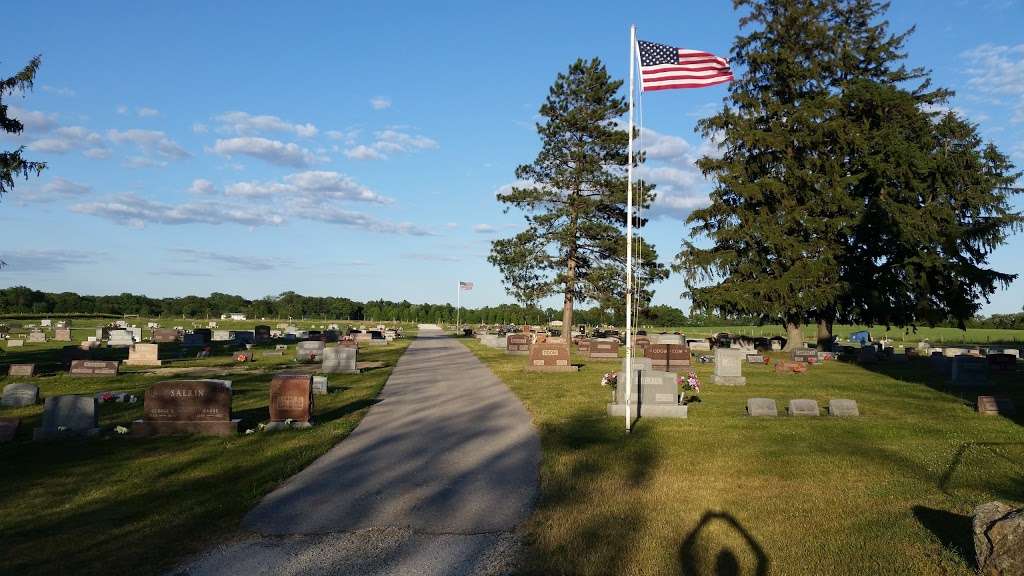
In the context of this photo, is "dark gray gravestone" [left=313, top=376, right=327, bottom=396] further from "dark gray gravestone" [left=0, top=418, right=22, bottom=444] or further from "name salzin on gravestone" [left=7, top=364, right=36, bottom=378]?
"name salzin on gravestone" [left=7, top=364, right=36, bottom=378]

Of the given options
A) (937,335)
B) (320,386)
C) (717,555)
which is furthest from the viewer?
(937,335)

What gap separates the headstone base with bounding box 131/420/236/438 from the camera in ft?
41.0

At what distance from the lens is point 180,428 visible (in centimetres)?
1262

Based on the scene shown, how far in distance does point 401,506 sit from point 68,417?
26.8 feet

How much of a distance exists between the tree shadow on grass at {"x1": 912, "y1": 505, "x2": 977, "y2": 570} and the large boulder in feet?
1.32

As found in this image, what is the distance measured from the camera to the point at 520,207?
41.4 metres

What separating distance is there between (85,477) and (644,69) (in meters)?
10.9

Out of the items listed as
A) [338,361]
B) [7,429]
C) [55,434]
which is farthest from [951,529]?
[338,361]

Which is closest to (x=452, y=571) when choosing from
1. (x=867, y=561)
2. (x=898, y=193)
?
(x=867, y=561)

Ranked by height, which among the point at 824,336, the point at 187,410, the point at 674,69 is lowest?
the point at 187,410

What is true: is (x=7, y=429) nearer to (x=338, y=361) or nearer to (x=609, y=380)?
(x=338, y=361)

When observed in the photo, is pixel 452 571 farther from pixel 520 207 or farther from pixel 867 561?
pixel 520 207

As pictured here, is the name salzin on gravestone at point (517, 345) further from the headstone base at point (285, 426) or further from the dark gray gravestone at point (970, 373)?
the headstone base at point (285, 426)

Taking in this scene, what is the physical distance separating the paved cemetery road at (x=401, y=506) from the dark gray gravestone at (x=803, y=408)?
6.05 meters
